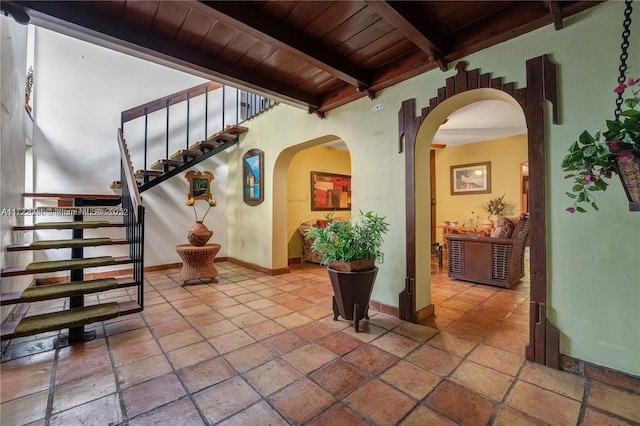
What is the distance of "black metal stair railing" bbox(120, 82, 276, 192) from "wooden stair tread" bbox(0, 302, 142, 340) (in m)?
2.51

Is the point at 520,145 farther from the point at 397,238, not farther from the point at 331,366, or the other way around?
the point at 331,366

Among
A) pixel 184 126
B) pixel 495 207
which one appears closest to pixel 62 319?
pixel 184 126

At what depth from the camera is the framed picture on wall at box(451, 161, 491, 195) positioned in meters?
5.99

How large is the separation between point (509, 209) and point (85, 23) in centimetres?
691

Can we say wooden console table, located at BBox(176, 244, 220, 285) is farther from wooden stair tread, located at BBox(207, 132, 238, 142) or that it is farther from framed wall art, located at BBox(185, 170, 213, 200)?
wooden stair tread, located at BBox(207, 132, 238, 142)

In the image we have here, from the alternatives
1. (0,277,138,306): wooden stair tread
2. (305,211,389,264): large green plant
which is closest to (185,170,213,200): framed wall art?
(0,277,138,306): wooden stair tread

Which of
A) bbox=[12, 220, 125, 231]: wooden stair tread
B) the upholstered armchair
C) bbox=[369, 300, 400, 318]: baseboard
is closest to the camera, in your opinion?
bbox=[12, 220, 125, 231]: wooden stair tread

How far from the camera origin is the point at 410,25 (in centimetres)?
193

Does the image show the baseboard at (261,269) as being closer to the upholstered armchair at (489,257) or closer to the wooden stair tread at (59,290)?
the wooden stair tread at (59,290)

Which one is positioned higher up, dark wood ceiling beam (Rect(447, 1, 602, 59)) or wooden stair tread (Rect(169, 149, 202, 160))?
dark wood ceiling beam (Rect(447, 1, 602, 59))

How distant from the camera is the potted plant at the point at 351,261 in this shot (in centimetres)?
245

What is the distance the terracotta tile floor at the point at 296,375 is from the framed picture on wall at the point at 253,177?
2339 mm

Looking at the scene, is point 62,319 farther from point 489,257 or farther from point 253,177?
point 489,257

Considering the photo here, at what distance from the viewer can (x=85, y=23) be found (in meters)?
1.89
